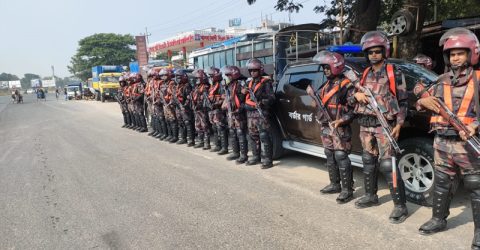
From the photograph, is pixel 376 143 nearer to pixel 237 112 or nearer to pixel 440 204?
pixel 440 204

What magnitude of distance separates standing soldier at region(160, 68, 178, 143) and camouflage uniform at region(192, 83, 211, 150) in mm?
1114

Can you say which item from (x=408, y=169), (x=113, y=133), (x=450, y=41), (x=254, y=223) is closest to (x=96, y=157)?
(x=113, y=133)

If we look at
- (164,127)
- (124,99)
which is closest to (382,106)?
(164,127)

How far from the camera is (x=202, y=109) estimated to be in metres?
8.29

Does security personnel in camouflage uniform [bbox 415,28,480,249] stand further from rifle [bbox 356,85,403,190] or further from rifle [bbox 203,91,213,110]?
rifle [bbox 203,91,213,110]

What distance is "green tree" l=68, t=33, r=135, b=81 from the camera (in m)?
58.6

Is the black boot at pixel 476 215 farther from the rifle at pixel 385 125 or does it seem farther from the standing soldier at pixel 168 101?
the standing soldier at pixel 168 101

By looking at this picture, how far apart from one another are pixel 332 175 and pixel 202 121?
3989 millimetres

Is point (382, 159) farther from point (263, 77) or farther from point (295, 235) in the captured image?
point (263, 77)

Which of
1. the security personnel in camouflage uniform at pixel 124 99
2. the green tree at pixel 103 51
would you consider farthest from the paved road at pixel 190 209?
the green tree at pixel 103 51

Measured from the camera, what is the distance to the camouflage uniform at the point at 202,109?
26.6 ft

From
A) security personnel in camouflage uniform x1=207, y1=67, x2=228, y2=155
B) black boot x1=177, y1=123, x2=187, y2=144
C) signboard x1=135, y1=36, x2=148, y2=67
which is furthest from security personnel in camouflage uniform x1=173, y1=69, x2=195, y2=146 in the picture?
signboard x1=135, y1=36, x2=148, y2=67

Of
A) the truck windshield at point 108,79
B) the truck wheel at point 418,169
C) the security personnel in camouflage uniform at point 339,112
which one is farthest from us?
the truck windshield at point 108,79

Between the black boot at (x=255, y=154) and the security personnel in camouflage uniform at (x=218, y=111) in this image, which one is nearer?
the black boot at (x=255, y=154)
